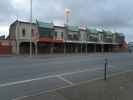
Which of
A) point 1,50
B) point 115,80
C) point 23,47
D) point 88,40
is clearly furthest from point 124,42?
point 115,80

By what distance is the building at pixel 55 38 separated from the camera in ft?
138

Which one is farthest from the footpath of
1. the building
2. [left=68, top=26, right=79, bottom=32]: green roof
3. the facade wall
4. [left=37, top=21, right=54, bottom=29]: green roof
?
[left=68, top=26, right=79, bottom=32]: green roof

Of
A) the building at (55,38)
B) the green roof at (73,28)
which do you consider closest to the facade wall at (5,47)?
the building at (55,38)

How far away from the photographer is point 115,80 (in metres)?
9.31

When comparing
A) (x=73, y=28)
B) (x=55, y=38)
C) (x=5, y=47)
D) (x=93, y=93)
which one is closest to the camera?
(x=93, y=93)

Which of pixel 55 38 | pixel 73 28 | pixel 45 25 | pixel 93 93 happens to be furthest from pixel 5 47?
pixel 93 93

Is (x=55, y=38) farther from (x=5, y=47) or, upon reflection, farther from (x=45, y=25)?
(x=5, y=47)

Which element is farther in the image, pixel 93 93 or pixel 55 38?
pixel 55 38

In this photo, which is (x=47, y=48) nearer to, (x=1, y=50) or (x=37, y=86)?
(x=1, y=50)

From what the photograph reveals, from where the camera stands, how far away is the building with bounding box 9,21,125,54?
41.9 meters

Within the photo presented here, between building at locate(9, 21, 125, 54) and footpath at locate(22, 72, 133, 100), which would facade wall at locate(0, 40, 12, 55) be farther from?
footpath at locate(22, 72, 133, 100)

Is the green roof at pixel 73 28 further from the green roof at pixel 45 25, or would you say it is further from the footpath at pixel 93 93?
the footpath at pixel 93 93

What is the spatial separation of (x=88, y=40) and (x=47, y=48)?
45.0ft

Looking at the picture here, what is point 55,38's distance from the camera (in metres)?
46.2
